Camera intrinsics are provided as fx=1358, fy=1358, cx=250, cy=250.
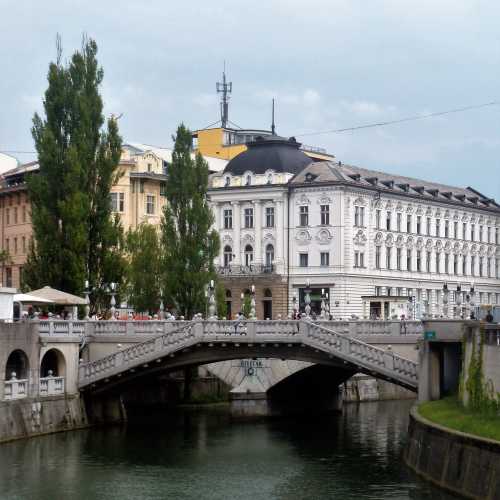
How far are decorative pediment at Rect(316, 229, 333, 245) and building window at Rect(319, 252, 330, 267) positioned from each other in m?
1.05

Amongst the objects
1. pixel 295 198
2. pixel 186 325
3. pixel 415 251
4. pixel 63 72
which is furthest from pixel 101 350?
pixel 415 251

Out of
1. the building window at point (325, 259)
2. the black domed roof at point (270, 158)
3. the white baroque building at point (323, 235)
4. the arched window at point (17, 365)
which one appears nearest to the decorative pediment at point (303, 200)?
the white baroque building at point (323, 235)

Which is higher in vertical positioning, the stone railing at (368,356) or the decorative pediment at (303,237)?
the decorative pediment at (303,237)

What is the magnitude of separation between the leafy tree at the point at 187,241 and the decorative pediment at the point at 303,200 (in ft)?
122

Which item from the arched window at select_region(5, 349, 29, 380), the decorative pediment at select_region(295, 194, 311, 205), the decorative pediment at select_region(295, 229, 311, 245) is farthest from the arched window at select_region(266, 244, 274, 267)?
the arched window at select_region(5, 349, 29, 380)

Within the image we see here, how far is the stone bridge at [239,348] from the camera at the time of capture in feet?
221

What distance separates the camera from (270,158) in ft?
428

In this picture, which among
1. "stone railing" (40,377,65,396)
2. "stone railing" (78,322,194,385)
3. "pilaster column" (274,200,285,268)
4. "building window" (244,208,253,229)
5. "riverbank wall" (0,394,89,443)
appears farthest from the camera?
"building window" (244,208,253,229)

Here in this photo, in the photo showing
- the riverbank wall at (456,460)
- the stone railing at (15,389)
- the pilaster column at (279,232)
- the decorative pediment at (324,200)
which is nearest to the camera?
the riverbank wall at (456,460)

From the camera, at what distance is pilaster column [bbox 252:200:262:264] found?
130375 millimetres

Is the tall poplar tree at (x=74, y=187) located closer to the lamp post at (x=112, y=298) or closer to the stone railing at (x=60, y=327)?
the lamp post at (x=112, y=298)

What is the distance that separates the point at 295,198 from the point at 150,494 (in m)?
76.9

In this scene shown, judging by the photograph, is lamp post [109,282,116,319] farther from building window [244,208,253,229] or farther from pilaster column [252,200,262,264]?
building window [244,208,253,229]

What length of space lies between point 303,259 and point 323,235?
3339 mm
